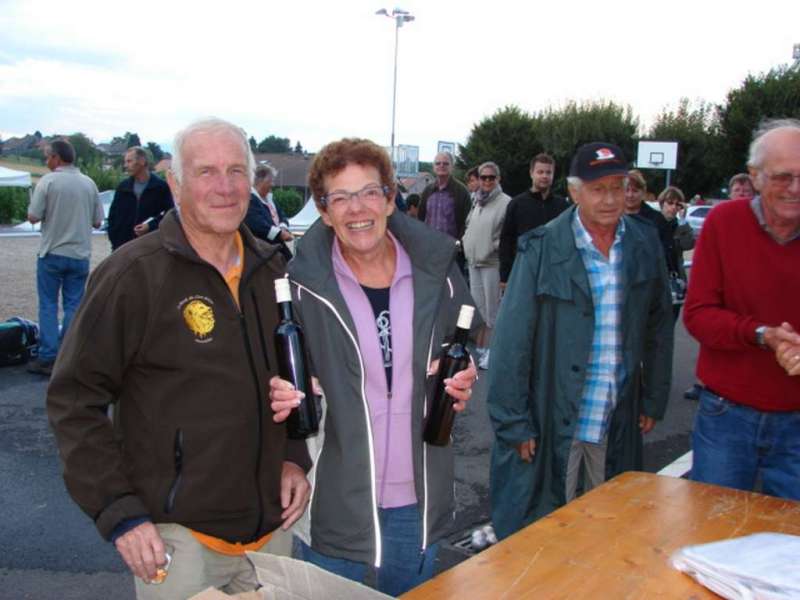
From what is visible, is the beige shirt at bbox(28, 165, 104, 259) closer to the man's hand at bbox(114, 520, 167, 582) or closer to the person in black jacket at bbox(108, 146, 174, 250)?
the person in black jacket at bbox(108, 146, 174, 250)

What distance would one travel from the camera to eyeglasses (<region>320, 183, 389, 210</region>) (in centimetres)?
233

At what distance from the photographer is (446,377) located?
2203mm

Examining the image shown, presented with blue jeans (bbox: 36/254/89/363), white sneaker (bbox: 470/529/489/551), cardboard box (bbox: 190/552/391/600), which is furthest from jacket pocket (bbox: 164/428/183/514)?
blue jeans (bbox: 36/254/89/363)

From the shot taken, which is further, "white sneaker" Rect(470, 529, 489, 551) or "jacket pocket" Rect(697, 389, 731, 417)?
"white sneaker" Rect(470, 529, 489, 551)

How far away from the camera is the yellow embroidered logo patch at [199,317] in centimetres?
200

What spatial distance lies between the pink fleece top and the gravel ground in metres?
8.89

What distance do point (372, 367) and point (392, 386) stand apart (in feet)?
0.30

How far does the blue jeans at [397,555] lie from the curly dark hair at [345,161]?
104cm

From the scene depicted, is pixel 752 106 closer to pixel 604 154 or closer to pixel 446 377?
pixel 604 154

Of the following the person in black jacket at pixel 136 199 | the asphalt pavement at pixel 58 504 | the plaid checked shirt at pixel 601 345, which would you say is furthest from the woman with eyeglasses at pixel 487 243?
the plaid checked shirt at pixel 601 345

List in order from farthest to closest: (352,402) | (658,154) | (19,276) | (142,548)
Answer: (658,154) → (19,276) → (352,402) → (142,548)

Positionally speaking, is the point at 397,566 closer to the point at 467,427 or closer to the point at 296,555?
the point at 296,555

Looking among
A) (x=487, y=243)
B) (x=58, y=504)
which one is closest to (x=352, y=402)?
(x=58, y=504)

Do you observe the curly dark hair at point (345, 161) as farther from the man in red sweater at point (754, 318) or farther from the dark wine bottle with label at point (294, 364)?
the man in red sweater at point (754, 318)
